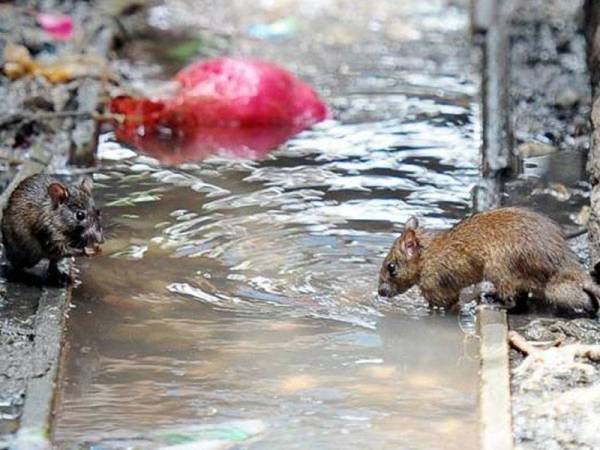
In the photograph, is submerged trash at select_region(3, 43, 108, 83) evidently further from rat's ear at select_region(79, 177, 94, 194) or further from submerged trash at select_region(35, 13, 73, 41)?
rat's ear at select_region(79, 177, 94, 194)

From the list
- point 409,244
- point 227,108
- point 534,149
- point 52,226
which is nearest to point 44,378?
point 52,226

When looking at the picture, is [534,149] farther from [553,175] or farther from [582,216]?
[582,216]

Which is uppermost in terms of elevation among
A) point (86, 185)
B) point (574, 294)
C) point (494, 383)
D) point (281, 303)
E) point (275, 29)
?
point (86, 185)

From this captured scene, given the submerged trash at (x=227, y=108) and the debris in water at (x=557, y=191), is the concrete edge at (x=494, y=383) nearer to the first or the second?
the debris in water at (x=557, y=191)

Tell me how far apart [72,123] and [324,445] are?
600 cm

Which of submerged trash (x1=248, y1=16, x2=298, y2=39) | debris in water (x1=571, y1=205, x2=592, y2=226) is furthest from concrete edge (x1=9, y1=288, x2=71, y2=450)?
submerged trash (x1=248, y1=16, x2=298, y2=39)

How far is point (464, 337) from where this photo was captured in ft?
26.0

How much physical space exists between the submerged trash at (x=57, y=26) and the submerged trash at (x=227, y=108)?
1.94 m

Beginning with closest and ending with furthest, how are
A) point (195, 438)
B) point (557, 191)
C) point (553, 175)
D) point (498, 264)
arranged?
point (195, 438) → point (498, 264) → point (557, 191) → point (553, 175)

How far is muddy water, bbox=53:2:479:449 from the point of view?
6.79m

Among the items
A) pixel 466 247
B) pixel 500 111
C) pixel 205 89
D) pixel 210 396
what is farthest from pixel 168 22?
pixel 210 396

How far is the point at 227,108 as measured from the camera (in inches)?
494

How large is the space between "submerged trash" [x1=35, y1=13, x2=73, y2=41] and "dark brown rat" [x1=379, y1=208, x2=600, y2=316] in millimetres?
6570

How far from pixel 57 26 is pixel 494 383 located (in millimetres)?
8325
